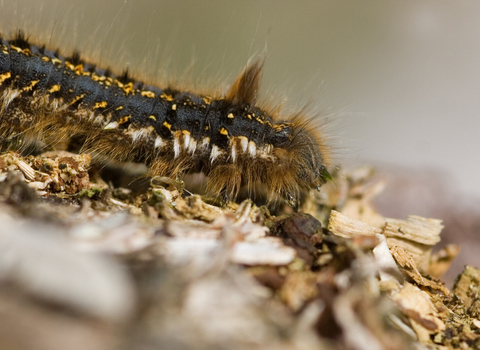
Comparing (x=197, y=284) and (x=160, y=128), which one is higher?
(x=160, y=128)

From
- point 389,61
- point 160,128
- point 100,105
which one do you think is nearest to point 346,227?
point 160,128

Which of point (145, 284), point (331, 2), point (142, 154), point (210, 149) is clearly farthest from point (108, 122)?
point (331, 2)

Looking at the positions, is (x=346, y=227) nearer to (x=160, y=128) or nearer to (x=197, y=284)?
(x=197, y=284)

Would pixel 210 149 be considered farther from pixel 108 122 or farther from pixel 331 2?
pixel 331 2

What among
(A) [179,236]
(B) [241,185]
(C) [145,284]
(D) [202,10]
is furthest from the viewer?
(D) [202,10]

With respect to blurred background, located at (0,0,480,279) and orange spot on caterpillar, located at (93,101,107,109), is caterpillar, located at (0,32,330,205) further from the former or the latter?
blurred background, located at (0,0,480,279)

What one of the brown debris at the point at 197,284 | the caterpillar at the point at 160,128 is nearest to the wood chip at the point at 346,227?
the brown debris at the point at 197,284
